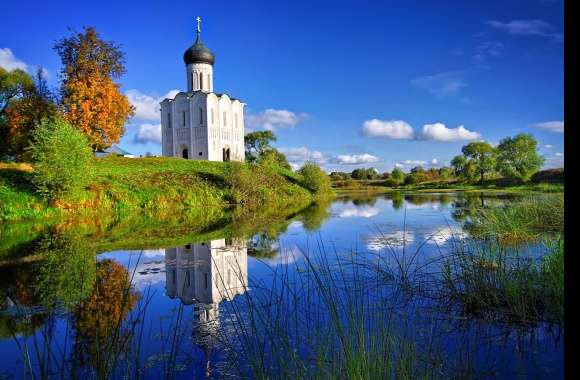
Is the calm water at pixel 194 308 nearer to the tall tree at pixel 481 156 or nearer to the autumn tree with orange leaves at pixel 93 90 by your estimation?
the autumn tree with orange leaves at pixel 93 90

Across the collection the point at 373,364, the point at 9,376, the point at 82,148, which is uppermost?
the point at 82,148

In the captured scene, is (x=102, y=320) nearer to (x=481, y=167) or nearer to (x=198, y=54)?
(x=198, y=54)

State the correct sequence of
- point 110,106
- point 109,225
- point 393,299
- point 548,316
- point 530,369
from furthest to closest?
1. point 110,106
2. point 109,225
3. point 393,299
4. point 548,316
5. point 530,369

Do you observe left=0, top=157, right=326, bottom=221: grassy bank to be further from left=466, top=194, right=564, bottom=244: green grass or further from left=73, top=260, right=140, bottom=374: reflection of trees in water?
left=466, top=194, right=564, bottom=244: green grass

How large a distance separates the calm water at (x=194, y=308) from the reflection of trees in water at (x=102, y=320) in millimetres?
24

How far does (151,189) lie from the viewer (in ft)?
93.1

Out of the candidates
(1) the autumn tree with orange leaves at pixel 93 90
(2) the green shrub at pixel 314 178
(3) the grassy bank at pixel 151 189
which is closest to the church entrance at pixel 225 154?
(3) the grassy bank at pixel 151 189

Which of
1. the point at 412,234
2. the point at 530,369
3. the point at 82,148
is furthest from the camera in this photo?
the point at 82,148

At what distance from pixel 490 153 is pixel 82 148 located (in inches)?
2416

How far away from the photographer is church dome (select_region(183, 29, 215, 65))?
158ft

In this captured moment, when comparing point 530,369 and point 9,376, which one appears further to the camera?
point 9,376

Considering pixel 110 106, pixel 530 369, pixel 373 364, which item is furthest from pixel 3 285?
pixel 110 106

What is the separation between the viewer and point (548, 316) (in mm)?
5016

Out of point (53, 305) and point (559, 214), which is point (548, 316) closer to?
point (559, 214)
